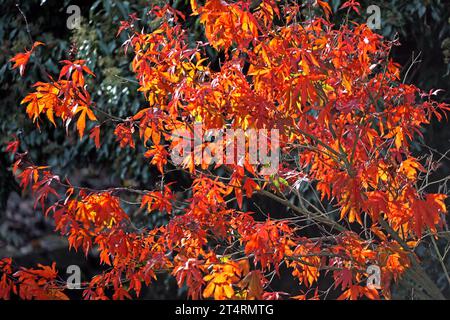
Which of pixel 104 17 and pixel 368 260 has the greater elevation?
pixel 104 17

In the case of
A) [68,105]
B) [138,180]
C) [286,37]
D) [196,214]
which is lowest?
[138,180]

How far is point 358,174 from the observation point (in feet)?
9.31

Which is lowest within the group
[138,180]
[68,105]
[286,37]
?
[138,180]

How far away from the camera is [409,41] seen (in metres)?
4.79

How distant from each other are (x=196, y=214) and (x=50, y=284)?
0.61m

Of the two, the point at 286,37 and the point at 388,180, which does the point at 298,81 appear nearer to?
the point at 286,37

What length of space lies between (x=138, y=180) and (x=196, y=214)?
2103 millimetres
